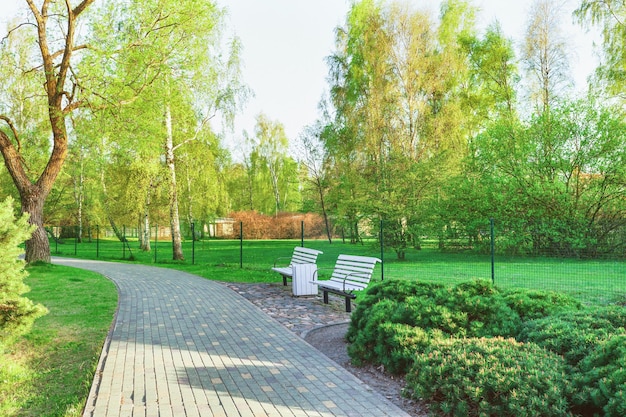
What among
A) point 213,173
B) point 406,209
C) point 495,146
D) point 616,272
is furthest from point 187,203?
point 616,272

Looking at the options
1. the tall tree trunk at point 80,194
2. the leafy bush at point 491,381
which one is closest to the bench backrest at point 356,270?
the leafy bush at point 491,381

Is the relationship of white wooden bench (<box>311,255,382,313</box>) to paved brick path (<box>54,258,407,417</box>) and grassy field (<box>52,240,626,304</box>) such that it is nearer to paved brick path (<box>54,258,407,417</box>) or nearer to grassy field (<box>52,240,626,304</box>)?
paved brick path (<box>54,258,407,417</box>)

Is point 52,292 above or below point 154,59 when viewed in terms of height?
below

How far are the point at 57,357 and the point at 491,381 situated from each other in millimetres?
5076

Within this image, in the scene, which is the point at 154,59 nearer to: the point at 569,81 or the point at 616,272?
the point at 616,272

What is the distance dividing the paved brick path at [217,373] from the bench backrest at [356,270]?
1.74m

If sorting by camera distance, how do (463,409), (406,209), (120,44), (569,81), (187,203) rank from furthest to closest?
(187,203) < (569,81) < (406,209) < (120,44) < (463,409)

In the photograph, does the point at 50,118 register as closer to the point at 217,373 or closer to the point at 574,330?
the point at 217,373

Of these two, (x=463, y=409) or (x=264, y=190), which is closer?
(x=463, y=409)

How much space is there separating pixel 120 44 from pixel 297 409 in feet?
45.8

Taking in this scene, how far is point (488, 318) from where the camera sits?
5719mm

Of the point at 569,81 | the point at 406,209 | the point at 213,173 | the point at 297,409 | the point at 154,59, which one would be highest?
the point at 569,81

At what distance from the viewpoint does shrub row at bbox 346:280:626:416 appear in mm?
3828

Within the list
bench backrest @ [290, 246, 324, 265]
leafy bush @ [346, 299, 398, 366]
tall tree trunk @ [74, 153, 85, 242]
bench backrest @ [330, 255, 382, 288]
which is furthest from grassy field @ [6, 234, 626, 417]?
tall tree trunk @ [74, 153, 85, 242]
